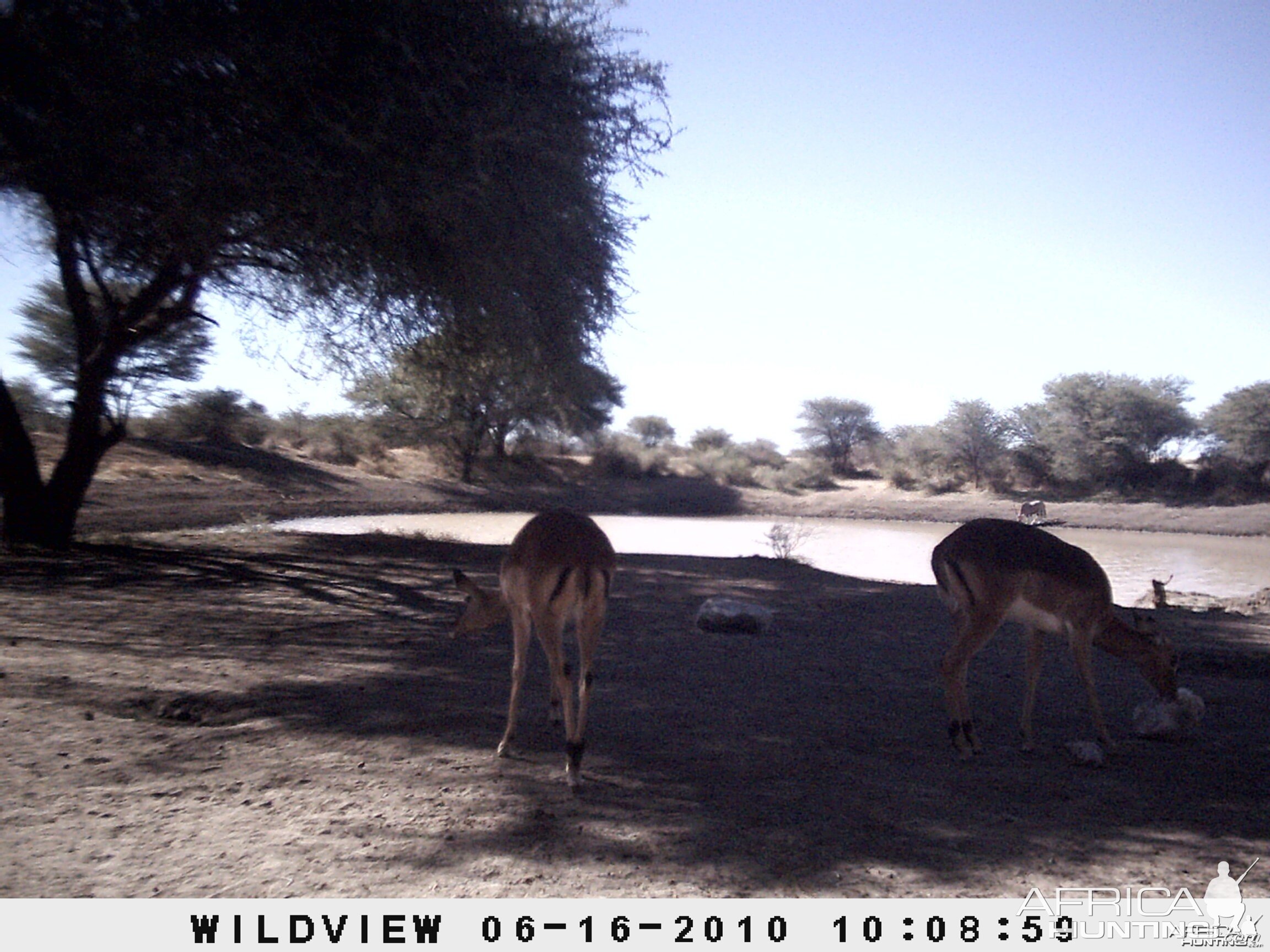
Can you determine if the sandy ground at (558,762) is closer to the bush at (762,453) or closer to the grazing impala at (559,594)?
the grazing impala at (559,594)

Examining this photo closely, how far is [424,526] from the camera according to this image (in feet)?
80.9

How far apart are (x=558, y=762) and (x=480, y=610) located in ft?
7.20

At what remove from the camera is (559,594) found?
5.53 meters

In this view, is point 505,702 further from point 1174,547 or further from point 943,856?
point 1174,547

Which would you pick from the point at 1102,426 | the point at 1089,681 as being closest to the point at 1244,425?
the point at 1102,426

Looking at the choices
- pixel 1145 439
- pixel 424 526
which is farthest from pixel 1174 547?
pixel 424 526

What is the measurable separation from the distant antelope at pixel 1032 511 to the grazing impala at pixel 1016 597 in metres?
23.7

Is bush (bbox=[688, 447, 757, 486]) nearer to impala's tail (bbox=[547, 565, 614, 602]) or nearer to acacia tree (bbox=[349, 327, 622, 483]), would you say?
→ acacia tree (bbox=[349, 327, 622, 483])

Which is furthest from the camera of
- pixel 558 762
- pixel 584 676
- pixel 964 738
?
pixel 964 738

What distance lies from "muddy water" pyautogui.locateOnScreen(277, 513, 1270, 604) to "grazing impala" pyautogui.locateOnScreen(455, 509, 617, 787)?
41.6 feet

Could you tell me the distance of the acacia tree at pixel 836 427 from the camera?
202 ft

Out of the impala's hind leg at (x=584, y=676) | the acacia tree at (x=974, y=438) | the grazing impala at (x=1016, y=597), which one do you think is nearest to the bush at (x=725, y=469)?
the acacia tree at (x=974, y=438)

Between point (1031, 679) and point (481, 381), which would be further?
point (481, 381)

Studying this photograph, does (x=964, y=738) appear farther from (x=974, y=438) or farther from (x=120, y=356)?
(x=974, y=438)
